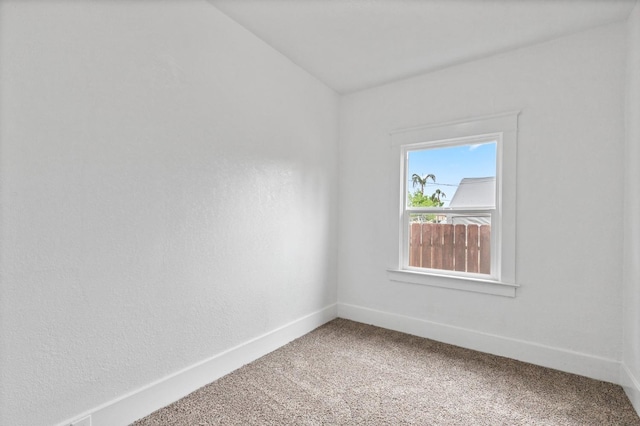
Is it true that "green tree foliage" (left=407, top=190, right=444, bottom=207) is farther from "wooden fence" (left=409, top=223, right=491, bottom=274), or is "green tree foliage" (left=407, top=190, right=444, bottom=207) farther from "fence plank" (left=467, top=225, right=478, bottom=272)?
"fence plank" (left=467, top=225, right=478, bottom=272)

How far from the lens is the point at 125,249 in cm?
163

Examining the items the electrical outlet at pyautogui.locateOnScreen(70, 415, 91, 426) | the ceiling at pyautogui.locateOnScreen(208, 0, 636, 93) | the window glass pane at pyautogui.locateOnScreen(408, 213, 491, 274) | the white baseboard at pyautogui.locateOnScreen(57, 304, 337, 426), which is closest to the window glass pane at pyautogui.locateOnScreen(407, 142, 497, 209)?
the window glass pane at pyautogui.locateOnScreen(408, 213, 491, 274)

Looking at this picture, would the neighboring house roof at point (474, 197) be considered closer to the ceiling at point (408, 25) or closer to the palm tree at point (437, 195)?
the palm tree at point (437, 195)

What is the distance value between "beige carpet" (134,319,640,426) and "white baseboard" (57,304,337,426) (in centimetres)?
5

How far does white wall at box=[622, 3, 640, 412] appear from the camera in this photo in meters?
1.88

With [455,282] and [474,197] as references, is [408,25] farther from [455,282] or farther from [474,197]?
[455,282]

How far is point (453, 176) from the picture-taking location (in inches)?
113

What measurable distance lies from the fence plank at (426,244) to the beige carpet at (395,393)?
2.72 feet

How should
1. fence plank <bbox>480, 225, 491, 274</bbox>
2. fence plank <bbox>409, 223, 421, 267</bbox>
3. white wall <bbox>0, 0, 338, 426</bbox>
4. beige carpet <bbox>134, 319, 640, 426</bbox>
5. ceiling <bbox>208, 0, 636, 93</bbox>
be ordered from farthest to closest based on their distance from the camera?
fence plank <bbox>409, 223, 421, 267</bbox> → fence plank <bbox>480, 225, 491, 274</bbox> → ceiling <bbox>208, 0, 636, 93</bbox> → beige carpet <bbox>134, 319, 640, 426</bbox> → white wall <bbox>0, 0, 338, 426</bbox>

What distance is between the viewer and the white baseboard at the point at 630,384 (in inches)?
71.4

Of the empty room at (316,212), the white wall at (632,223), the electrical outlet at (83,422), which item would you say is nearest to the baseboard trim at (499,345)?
the empty room at (316,212)

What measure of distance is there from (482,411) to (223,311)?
5.80 ft

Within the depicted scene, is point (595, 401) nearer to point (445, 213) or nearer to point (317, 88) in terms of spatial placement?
point (445, 213)

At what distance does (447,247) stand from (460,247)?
11cm
